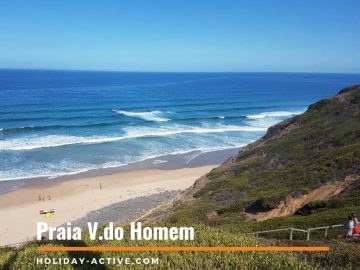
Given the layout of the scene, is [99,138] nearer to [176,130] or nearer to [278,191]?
[176,130]

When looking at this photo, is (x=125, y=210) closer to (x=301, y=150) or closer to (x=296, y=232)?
(x=301, y=150)

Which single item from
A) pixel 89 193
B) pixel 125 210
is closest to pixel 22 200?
pixel 89 193

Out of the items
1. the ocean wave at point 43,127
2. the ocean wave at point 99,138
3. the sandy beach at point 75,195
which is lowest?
the sandy beach at point 75,195

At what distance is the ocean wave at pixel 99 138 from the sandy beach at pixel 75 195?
516 inches

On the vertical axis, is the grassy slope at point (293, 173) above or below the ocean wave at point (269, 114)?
above

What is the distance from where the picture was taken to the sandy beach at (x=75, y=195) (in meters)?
26.9

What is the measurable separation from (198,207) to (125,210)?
28.6ft

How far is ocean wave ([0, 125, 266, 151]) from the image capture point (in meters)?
46.6

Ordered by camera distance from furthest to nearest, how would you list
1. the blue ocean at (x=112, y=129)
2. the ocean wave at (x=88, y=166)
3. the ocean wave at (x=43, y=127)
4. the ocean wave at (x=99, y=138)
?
the ocean wave at (x=43, y=127) → the ocean wave at (x=99, y=138) → the blue ocean at (x=112, y=129) → the ocean wave at (x=88, y=166)

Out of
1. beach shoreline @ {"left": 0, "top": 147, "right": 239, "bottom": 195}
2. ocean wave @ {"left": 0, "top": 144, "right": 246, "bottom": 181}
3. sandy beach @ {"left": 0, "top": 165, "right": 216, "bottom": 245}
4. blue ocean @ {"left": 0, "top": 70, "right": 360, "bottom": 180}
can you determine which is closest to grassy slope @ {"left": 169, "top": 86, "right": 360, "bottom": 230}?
sandy beach @ {"left": 0, "top": 165, "right": 216, "bottom": 245}

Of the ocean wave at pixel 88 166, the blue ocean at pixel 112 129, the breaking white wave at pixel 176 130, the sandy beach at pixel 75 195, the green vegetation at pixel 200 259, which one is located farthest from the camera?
the breaking white wave at pixel 176 130

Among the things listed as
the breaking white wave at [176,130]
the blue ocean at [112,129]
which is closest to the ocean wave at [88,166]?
the blue ocean at [112,129]

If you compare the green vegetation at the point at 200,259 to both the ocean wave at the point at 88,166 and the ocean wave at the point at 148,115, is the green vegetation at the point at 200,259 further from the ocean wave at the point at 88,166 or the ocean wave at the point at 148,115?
the ocean wave at the point at 148,115

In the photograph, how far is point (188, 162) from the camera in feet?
139
